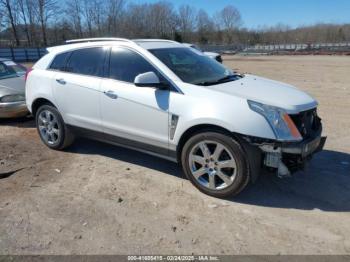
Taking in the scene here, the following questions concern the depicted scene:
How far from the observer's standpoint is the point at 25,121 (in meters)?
7.91

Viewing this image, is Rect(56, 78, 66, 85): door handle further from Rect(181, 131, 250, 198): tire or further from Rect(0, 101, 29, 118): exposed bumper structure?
Rect(0, 101, 29, 118): exposed bumper structure

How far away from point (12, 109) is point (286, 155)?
5954 mm

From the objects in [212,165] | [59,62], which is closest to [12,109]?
[59,62]

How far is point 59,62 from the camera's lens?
216 inches

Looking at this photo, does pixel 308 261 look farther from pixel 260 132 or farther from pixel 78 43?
pixel 78 43

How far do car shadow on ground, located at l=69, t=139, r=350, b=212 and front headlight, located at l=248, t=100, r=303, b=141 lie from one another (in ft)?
2.62

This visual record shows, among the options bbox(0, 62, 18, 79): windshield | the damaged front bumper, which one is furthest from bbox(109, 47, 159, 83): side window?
bbox(0, 62, 18, 79): windshield

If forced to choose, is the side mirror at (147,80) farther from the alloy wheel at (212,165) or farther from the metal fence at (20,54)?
the metal fence at (20,54)

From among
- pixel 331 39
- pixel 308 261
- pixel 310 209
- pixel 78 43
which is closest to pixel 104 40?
pixel 78 43

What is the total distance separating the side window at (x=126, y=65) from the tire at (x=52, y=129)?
1.33 m

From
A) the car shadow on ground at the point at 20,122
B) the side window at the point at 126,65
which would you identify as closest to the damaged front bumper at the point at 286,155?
the side window at the point at 126,65

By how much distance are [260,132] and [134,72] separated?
1.89 metres

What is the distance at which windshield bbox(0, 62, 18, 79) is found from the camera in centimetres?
850

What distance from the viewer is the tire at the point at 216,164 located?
3.77 m
